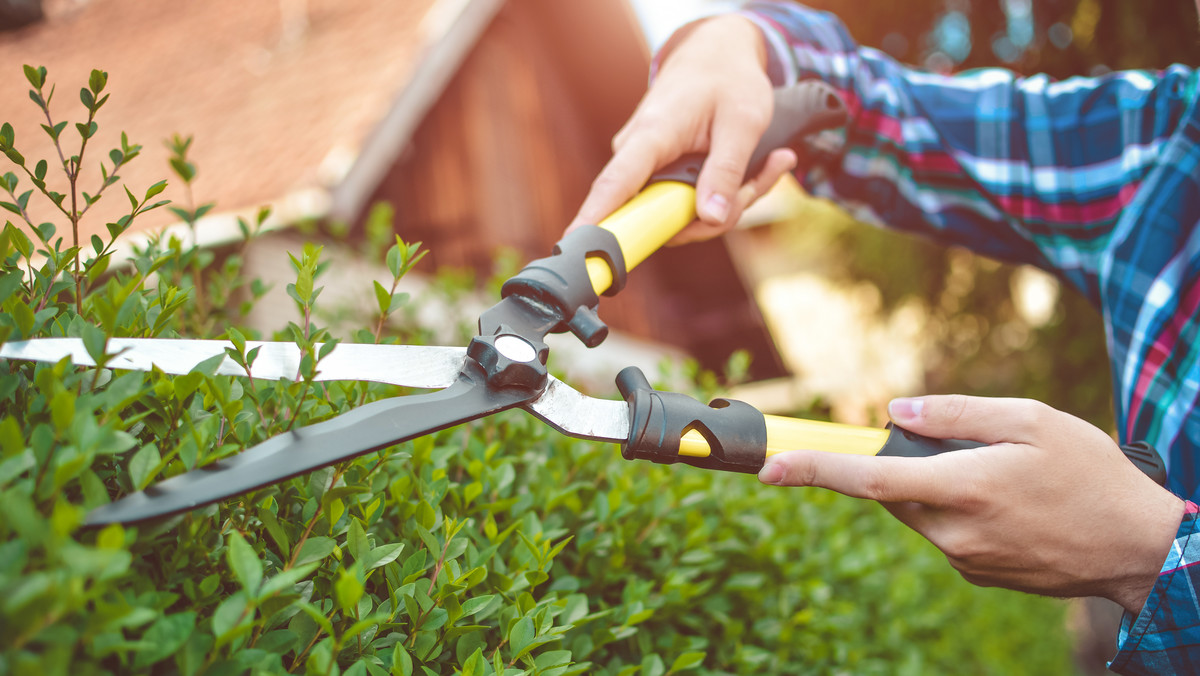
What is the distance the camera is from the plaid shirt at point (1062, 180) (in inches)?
65.2

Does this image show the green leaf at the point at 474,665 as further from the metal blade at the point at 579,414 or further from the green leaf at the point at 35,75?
the green leaf at the point at 35,75

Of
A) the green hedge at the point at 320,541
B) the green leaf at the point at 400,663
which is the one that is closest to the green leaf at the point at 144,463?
the green hedge at the point at 320,541

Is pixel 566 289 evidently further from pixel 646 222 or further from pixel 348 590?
pixel 348 590

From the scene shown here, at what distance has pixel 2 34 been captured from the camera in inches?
332

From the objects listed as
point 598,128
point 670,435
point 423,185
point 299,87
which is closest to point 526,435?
point 670,435

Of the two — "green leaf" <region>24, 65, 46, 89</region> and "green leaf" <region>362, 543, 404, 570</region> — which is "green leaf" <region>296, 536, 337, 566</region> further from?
"green leaf" <region>24, 65, 46, 89</region>

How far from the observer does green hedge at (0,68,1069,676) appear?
0.62 m

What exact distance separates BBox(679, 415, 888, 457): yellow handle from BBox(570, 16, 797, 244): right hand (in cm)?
62

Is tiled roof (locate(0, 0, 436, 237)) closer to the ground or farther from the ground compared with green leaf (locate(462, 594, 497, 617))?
farther from the ground

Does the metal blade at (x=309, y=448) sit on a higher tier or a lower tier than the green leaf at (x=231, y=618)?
higher

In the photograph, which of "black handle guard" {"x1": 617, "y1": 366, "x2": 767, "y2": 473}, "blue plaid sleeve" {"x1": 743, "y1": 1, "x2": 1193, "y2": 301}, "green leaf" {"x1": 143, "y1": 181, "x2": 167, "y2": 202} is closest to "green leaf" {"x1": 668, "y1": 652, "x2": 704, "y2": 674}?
"black handle guard" {"x1": 617, "y1": 366, "x2": 767, "y2": 473}

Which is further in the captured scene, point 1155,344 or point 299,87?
point 299,87

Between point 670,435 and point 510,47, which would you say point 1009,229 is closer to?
point 670,435

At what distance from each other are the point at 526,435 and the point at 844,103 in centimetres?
131
